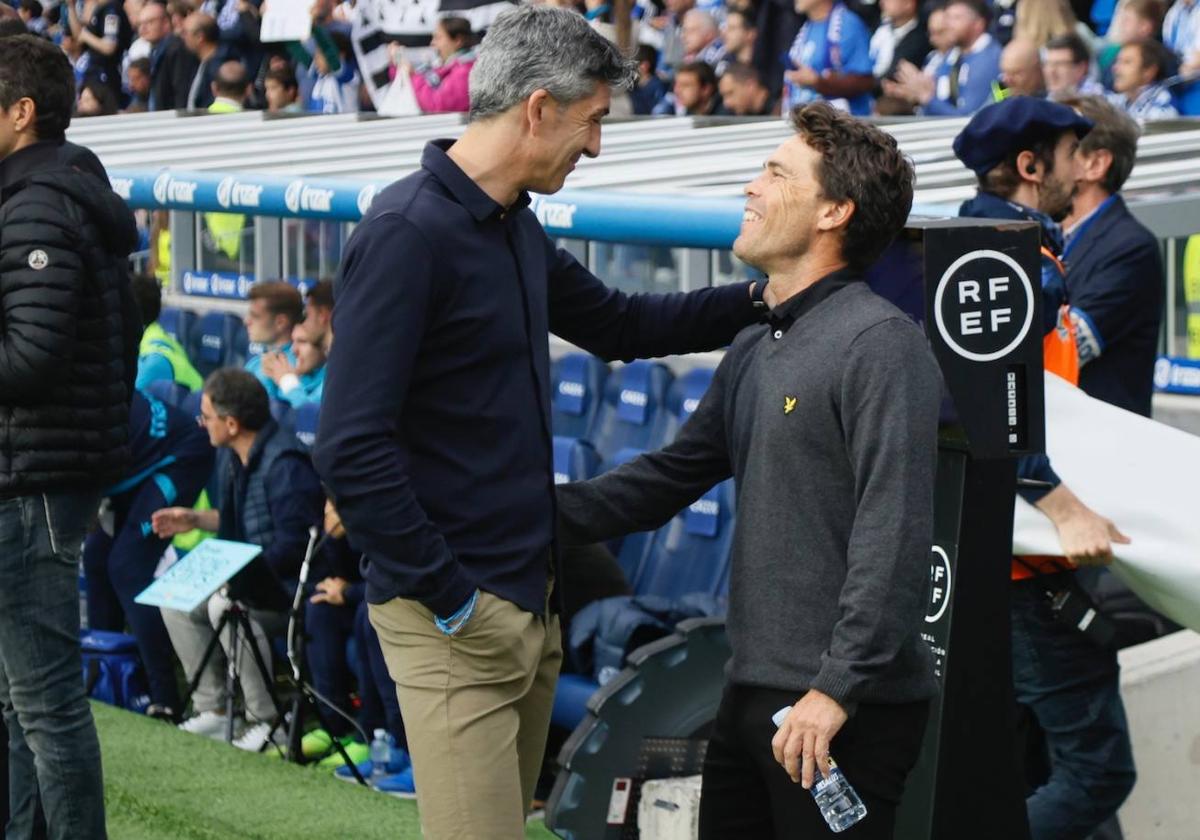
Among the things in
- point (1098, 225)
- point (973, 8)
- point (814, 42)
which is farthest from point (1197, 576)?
point (814, 42)

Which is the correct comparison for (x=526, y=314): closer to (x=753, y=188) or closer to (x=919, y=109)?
(x=753, y=188)

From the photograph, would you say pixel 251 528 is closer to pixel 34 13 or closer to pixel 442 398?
pixel 442 398

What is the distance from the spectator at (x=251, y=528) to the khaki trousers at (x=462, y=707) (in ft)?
11.7

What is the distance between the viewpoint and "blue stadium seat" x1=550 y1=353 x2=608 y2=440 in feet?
23.6

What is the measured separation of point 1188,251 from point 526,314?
4.49 meters

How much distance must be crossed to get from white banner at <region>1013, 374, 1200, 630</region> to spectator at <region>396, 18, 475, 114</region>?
25.9 feet

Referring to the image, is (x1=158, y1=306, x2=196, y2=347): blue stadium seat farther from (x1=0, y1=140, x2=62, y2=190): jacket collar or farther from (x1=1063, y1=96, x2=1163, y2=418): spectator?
(x1=1063, y1=96, x2=1163, y2=418): spectator

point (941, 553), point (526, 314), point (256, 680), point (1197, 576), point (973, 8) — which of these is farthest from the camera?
point (973, 8)

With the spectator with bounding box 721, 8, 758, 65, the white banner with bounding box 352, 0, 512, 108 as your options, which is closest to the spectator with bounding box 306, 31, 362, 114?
the white banner with bounding box 352, 0, 512, 108

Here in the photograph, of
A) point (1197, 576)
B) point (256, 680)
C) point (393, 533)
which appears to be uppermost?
point (393, 533)

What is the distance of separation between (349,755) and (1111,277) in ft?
10.1

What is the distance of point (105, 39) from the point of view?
18.6 metres

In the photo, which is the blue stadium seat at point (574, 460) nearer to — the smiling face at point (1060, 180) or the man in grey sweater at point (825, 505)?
the smiling face at point (1060, 180)

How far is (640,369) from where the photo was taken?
6934mm
